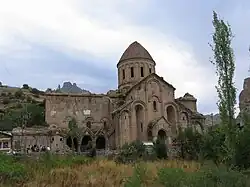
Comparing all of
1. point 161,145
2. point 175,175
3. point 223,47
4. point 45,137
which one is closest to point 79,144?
point 45,137

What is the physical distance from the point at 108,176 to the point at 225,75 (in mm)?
8290

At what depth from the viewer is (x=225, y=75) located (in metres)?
19.3

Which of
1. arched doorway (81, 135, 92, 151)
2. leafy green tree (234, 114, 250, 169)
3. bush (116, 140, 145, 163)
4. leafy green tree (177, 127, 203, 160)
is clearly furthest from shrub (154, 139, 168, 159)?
arched doorway (81, 135, 92, 151)

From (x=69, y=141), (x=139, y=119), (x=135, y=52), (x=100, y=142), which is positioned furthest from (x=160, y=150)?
(x=135, y=52)

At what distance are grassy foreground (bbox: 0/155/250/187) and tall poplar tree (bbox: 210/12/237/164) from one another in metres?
3.24

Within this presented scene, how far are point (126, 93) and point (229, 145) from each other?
98.9ft

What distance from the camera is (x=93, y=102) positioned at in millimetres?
48062

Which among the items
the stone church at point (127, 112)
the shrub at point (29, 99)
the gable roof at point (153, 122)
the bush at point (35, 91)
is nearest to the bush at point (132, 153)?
A: the stone church at point (127, 112)

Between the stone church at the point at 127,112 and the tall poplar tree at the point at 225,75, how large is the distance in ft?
75.1

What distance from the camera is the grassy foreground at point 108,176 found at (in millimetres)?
10359

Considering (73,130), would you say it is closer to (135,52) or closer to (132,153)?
(135,52)

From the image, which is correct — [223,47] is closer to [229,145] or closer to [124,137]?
[229,145]

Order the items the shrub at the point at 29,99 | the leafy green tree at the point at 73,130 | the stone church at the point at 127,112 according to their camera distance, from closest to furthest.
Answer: the stone church at the point at 127,112 < the leafy green tree at the point at 73,130 < the shrub at the point at 29,99

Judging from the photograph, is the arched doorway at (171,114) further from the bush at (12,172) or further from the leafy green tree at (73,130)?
the bush at (12,172)
